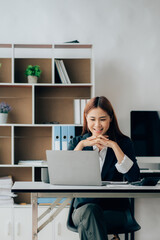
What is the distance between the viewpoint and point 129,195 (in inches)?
74.7

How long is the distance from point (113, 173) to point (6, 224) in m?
1.42

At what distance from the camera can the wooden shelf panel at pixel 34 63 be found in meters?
3.68

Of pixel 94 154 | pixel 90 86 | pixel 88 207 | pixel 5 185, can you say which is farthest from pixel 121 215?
pixel 90 86

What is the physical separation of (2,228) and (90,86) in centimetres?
167

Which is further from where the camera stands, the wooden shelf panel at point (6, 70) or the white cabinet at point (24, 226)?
the wooden shelf panel at point (6, 70)

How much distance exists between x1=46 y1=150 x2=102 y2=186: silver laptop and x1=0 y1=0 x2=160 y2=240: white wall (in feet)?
6.03

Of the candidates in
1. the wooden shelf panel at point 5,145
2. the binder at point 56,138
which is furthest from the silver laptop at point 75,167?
the wooden shelf panel at point 5,145

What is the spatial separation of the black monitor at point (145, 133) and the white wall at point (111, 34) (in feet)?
0.64

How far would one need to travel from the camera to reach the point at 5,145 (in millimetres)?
3604

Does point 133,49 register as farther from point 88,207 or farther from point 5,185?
point 88,207

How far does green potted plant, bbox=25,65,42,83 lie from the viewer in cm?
346

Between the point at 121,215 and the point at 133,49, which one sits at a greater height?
the point at 133,49

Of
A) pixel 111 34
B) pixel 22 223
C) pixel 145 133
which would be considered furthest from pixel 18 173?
pixel 111 34

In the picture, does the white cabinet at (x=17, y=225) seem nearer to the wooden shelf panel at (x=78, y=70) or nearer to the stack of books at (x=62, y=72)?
→ the stack of books at (x=62, y=72)
